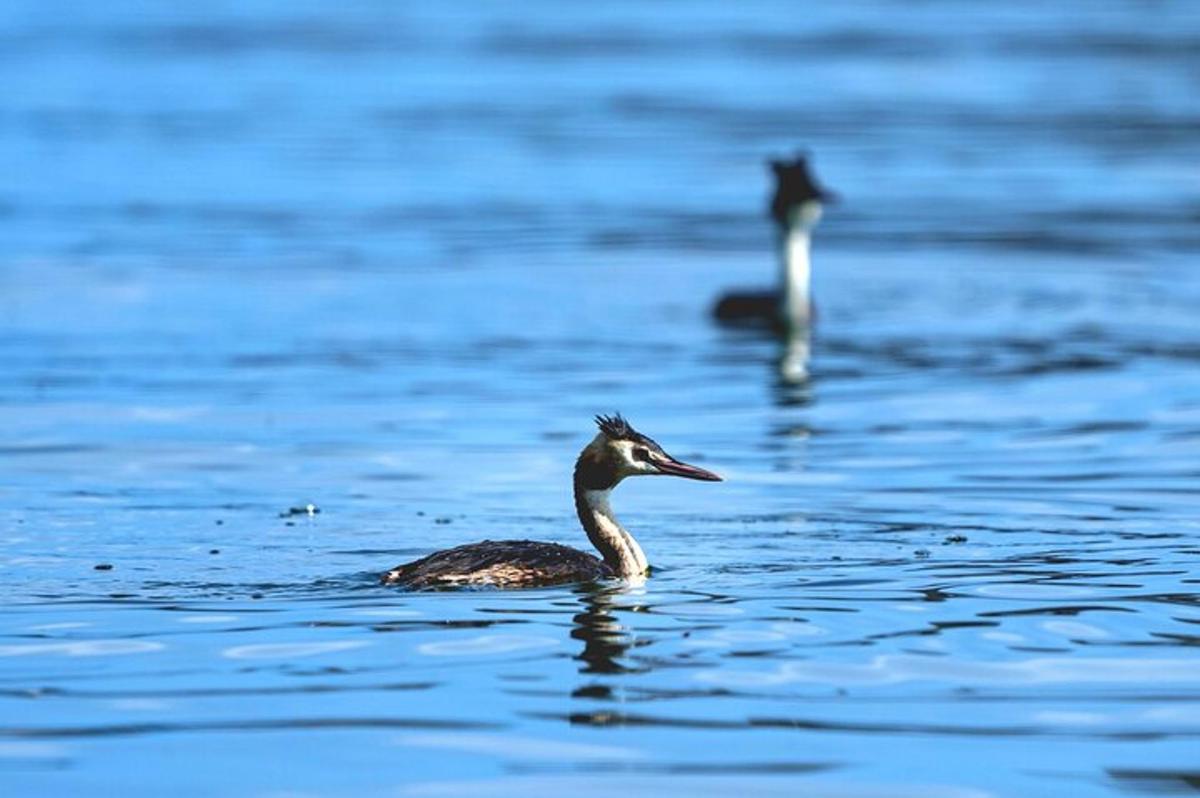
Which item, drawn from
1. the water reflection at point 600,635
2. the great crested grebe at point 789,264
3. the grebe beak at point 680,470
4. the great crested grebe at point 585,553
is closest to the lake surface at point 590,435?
the water reflection at point 600,635

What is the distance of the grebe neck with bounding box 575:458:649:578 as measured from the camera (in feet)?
47.2

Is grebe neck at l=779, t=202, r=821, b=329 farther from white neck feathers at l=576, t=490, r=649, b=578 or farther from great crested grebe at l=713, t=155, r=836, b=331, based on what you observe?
white neck feathers at l=576, t=490, r=649, b=578

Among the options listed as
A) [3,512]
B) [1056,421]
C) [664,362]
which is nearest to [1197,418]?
[1056,421]

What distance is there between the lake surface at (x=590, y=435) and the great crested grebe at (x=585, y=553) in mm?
156

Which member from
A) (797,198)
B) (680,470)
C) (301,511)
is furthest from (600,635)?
(797,198)

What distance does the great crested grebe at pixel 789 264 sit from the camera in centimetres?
2664

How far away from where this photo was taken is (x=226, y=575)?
47.0ft

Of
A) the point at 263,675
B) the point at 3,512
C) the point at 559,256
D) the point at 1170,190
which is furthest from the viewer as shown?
the point at 1170,190

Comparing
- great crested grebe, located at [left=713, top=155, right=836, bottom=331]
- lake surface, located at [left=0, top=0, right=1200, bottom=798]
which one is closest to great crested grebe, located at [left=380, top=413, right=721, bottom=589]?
lake surface, located at [left=0, top=0, right=1200, bottom=798]

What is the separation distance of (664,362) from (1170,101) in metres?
24.3

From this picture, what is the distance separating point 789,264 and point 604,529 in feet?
43.4

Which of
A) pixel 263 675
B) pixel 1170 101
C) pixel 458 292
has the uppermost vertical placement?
pixel 1170 101

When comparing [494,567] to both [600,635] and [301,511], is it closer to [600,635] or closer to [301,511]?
[600,635]

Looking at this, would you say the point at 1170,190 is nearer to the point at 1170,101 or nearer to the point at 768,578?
the point at 1170,101
